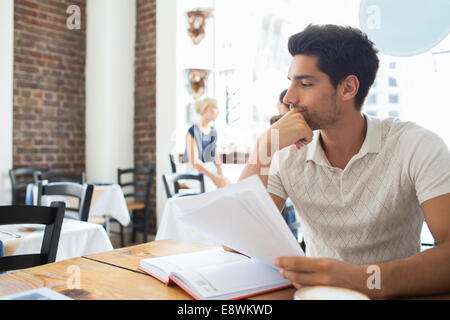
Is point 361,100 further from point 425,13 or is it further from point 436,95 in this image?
point 436,95

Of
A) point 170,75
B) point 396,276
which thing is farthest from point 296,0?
point 396,276

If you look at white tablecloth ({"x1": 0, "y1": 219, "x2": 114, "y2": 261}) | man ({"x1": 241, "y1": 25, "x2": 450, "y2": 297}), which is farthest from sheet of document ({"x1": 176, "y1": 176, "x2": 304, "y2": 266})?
white tablecloth ({"x1": 0, "y1": 219, "x2": 114, "y2": 261})

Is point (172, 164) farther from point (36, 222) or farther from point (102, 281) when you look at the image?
point (102, 281)

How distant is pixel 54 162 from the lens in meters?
4.53

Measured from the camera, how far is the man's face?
1.09 meters

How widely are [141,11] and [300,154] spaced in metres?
4.12

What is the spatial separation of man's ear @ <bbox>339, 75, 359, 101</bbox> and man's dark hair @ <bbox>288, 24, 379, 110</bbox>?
1cm

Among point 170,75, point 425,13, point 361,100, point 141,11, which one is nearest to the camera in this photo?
point 361,100

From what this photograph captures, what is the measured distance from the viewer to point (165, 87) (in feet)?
14.6

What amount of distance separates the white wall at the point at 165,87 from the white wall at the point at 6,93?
151 cm

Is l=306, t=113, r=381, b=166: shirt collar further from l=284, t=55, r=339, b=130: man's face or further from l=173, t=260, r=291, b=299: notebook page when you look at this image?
l=173, t=260, r=291, b=299: notebook page

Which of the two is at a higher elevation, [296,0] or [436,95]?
[296,0]

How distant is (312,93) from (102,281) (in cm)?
72

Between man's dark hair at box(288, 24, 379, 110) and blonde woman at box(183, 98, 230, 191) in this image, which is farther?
blonde woman at box(183, 98, 230, 191)
